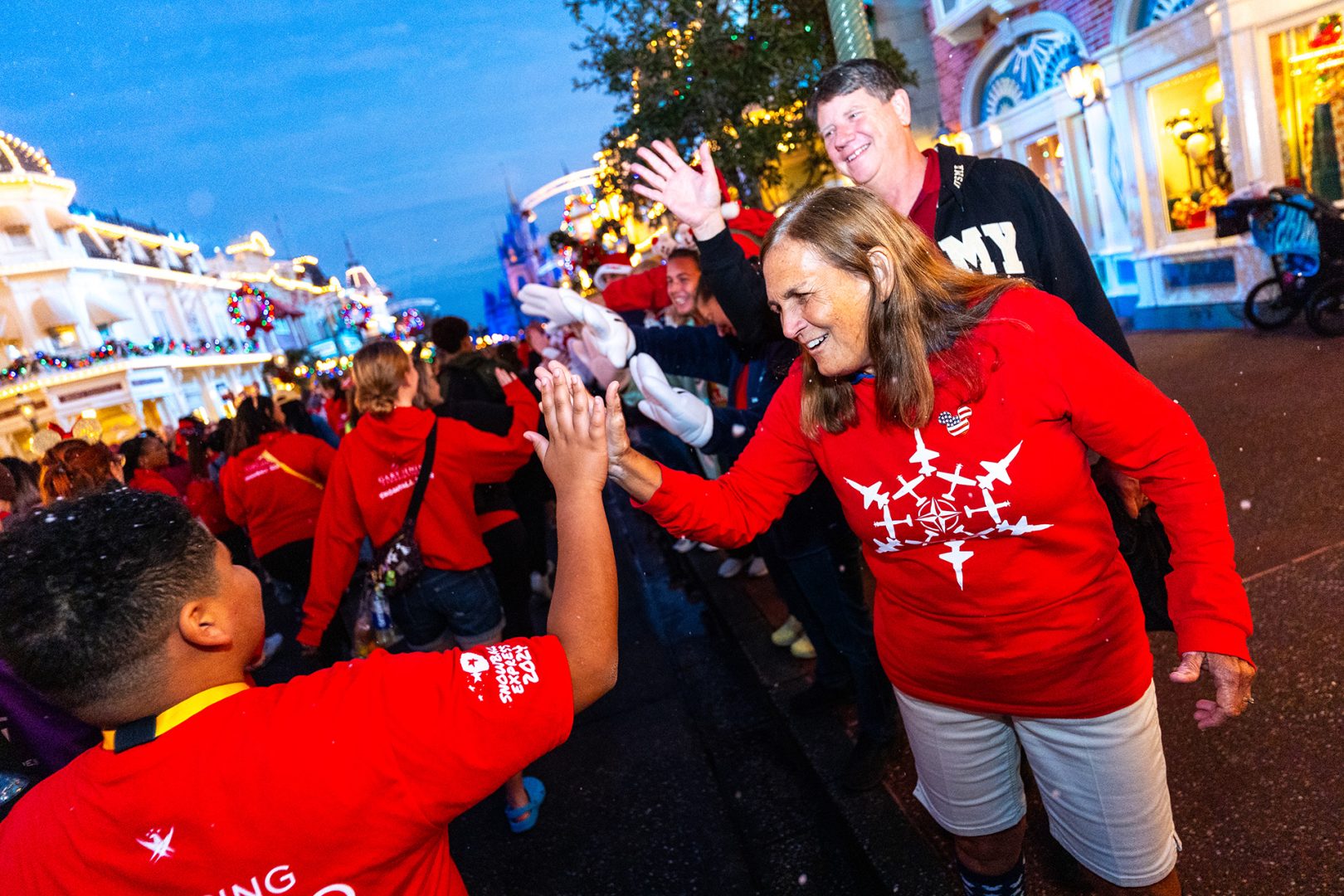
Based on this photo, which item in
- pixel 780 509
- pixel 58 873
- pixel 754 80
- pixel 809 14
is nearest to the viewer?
pixel 58 873

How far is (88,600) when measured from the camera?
3.92ft

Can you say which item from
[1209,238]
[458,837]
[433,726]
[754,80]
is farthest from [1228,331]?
[433,726]

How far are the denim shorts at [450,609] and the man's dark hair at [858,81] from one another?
2625 mm

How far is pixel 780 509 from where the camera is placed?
2.12m

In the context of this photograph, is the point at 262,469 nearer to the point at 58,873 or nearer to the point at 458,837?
the point at 458,837

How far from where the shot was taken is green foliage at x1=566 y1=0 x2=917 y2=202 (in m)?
10.1

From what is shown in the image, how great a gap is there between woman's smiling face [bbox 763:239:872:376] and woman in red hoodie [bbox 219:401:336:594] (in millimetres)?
4511

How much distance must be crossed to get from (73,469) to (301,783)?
433 cm

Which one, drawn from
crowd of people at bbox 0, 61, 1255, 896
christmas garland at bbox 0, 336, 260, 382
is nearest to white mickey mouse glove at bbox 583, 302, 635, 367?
crowd of people at bbox 0, 61, 1255, 896

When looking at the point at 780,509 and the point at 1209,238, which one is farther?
the point at 1209,238

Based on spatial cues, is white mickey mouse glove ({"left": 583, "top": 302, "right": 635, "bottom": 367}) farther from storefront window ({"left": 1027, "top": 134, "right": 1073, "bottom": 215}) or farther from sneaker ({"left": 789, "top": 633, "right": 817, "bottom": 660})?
storefront window ({"left": 1027, "top": 134, "right": 1073, "bottom": 215})

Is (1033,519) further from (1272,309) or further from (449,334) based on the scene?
(1272,309)

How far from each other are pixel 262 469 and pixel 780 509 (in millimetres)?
4452

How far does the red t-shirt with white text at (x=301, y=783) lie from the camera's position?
1.16 meters
